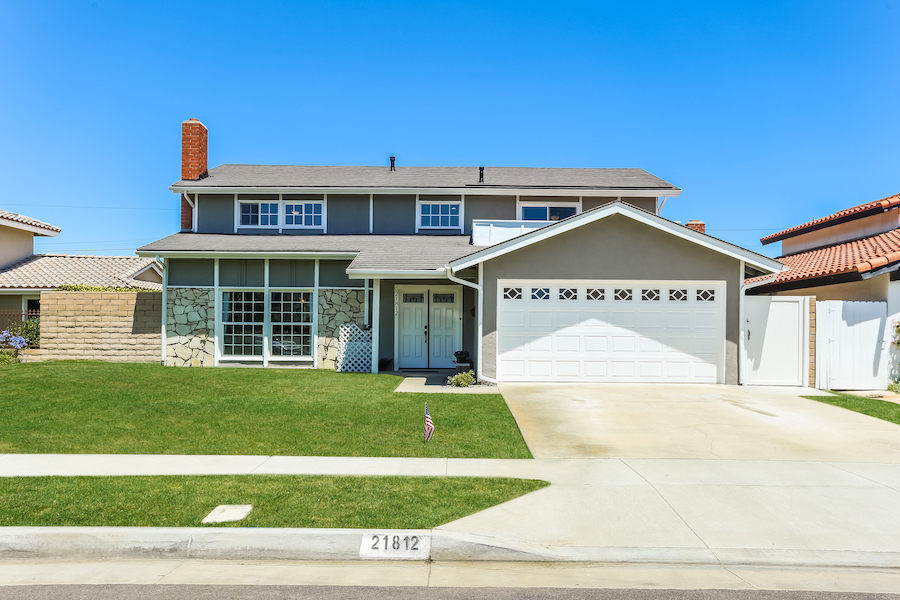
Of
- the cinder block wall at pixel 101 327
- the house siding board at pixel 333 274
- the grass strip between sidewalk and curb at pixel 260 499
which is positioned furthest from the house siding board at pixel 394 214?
the grass strip between sidewalk and curb at pixel 260 499

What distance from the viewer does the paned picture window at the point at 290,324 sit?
17375mm

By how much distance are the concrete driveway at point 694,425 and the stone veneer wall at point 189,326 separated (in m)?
9.78

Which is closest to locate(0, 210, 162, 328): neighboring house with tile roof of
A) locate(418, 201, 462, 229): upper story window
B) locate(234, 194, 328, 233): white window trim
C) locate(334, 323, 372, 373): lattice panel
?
locate(234, 194, 328, 233): white window trim

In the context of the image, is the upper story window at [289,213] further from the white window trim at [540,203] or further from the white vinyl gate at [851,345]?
the white vinyl gate at [851,345]

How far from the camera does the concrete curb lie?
188 inches

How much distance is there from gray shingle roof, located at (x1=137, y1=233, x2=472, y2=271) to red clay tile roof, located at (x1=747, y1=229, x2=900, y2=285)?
7.82 m

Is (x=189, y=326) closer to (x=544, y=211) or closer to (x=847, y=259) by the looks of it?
(x=544, y=211)

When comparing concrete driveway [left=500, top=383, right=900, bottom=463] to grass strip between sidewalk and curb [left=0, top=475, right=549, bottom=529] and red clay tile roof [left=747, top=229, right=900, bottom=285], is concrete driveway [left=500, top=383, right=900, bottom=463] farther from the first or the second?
red clay tile roof [left=747, top=229, right=900, bottom=285]

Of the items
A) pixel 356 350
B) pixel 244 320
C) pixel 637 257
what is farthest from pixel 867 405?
pixel 244 320

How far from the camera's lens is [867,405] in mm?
11281

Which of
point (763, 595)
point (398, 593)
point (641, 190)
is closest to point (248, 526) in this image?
point (398, 593)

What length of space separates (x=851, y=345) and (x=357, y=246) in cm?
1282

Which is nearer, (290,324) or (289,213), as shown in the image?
(290,324)

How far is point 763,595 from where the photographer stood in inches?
165
